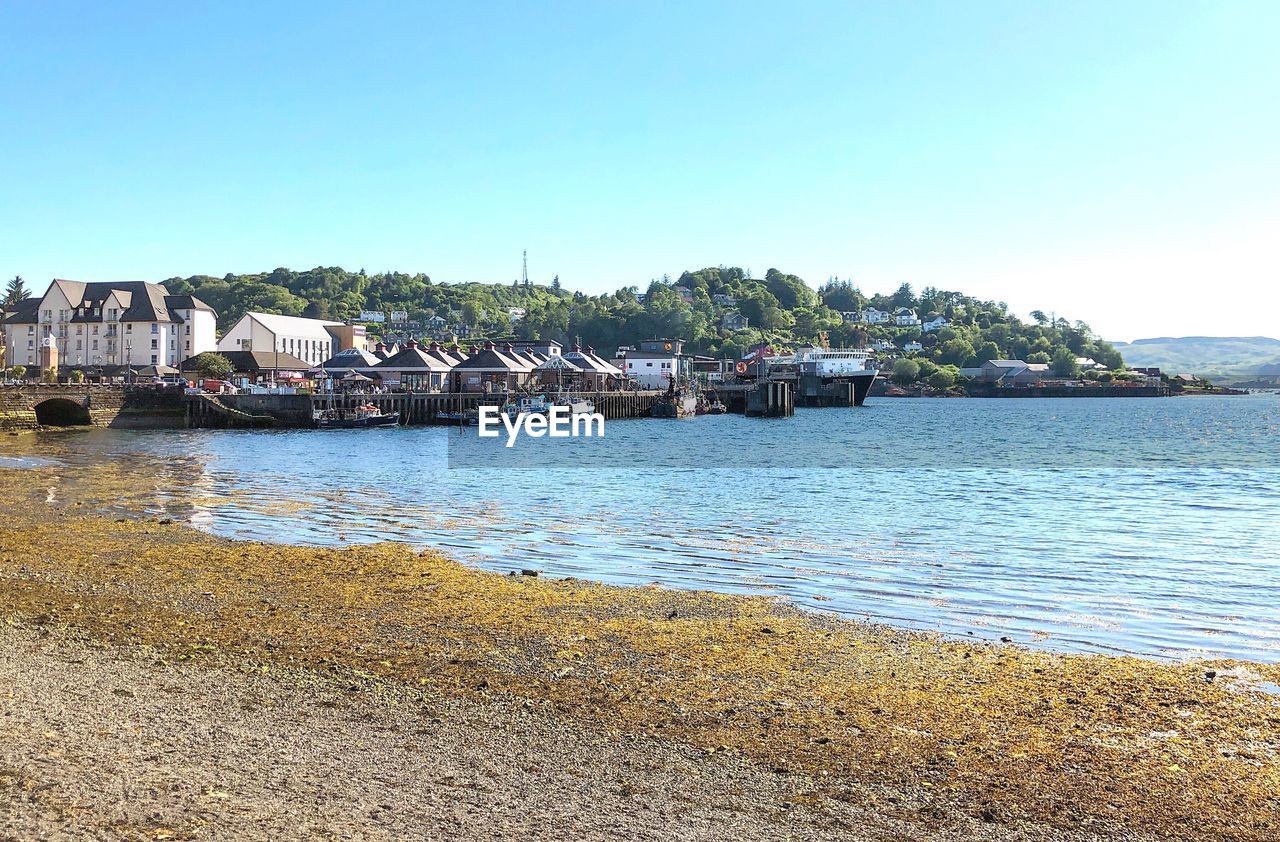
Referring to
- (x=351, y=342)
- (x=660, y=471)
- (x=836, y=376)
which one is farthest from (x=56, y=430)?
(x=836, y=376)

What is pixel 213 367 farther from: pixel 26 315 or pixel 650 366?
pixel 650 366

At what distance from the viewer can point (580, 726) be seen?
341 inches

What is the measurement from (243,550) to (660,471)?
24.9 metres

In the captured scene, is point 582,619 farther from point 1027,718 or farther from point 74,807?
point 74,807

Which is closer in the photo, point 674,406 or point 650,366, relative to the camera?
point 674,406

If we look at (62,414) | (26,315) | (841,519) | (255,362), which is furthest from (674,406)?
(841,519)

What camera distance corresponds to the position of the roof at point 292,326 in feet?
394

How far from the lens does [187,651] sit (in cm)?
1065

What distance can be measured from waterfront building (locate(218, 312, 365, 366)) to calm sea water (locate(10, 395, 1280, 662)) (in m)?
62.7

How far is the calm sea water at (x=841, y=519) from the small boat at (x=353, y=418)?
17.7 m

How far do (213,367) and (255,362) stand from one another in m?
9.32

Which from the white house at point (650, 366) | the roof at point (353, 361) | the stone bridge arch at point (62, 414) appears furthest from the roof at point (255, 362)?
the white house at point (650, 366)

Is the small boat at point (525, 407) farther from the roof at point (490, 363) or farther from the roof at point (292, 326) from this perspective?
the roof at point (292, 326)

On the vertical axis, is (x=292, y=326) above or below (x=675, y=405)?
above
